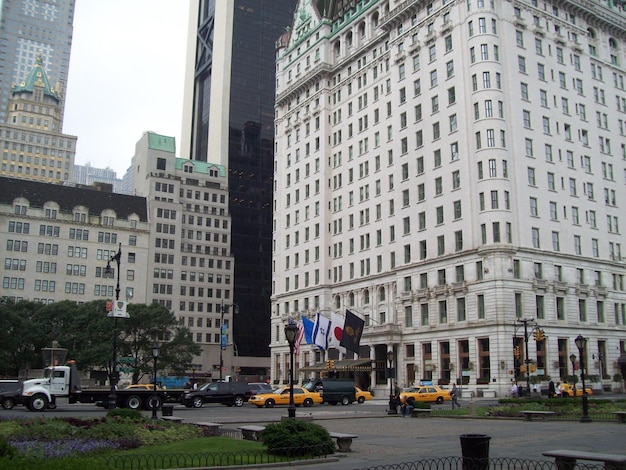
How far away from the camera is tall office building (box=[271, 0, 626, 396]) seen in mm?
72812

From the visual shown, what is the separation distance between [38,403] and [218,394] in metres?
14.7

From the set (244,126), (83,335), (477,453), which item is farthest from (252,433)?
(244,126)

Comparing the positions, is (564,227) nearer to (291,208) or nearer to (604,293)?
(604,293)

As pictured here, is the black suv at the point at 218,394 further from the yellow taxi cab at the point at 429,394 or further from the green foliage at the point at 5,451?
the green foliage at the point at 5,451

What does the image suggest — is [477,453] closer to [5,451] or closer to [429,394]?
[5,451]

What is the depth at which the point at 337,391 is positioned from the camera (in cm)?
5834

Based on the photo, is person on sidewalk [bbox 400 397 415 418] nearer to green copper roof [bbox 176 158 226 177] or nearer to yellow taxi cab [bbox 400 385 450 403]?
yellow taxi cab [bbox 400 385 450 403]

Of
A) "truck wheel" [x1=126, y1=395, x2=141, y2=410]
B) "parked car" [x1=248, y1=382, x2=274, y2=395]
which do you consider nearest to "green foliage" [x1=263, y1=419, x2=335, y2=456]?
"truck wheel" [x1=126, y1=395, x2=141, y2=410]

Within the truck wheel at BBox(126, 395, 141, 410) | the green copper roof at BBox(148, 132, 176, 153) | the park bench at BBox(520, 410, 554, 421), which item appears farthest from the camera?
the green copper roof at BBox(148, 132, 176, 153)

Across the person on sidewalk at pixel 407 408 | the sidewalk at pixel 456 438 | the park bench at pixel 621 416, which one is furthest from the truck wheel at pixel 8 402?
the park bench at pixel 621 416

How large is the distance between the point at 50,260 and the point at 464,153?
82126 millimetres

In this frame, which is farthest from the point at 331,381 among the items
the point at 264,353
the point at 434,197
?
the point at 264,353

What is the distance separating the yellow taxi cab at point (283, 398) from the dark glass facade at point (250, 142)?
97048 mm

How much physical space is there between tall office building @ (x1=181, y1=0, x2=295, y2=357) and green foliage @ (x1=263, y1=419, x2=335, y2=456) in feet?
438
